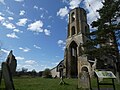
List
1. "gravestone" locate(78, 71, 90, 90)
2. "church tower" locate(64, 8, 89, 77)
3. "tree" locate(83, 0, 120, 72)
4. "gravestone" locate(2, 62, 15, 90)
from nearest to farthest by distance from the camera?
"gravestone" locate(2, 62, 15, 90) < "gravestone" locate(78, 71, 90, 90) < "tree" locate(83, 0, 120, 72) < "church tower" locate(64, 8, 89, 77)

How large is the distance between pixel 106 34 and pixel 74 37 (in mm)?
27032

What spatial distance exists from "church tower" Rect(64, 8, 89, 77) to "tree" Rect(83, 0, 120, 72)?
77.2 ft

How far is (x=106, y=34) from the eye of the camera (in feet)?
74.5

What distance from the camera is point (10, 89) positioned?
733 centimetres

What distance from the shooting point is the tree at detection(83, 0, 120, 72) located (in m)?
21.8

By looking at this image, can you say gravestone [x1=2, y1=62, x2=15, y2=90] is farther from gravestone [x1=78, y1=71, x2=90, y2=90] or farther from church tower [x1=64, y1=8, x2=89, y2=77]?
church tower [x1=64, y1=8, x2=89, y2=77]

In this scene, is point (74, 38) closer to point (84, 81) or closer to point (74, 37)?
point (74, 37)

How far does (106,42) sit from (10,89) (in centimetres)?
1829

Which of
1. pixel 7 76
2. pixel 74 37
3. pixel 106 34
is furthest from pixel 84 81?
pixel 74 37

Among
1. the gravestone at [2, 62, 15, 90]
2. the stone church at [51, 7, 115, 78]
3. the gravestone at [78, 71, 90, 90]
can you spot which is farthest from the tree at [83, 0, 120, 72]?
the stone church at [51, 7, 115, 78]

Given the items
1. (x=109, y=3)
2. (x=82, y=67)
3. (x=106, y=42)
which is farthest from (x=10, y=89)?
(x=82, y=67)

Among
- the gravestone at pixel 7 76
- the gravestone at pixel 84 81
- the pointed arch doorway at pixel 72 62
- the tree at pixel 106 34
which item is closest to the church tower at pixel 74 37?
the pointed arch doorway at pixel 72 62

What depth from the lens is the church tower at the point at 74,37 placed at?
158ft

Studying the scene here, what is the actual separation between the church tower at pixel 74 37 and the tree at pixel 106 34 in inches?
926
